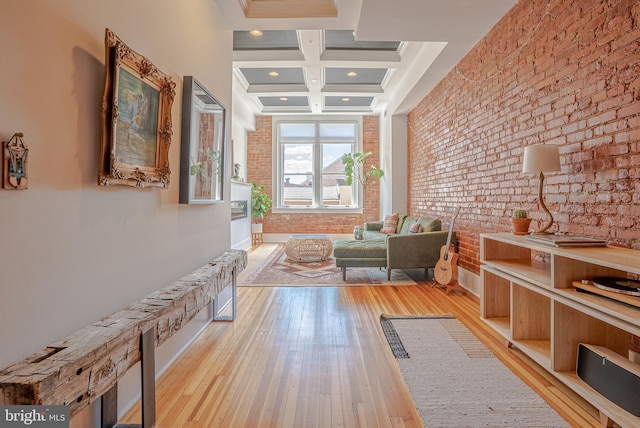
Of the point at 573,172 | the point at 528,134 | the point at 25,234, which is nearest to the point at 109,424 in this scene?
the point at 25,234

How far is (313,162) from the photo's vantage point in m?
9.16

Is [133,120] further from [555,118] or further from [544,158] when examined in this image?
[555,118]

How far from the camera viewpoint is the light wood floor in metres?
1.78

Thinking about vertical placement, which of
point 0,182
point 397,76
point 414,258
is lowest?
point 414,258

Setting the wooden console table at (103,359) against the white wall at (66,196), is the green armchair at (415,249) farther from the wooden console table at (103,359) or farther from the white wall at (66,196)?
the white wall at (66,196)

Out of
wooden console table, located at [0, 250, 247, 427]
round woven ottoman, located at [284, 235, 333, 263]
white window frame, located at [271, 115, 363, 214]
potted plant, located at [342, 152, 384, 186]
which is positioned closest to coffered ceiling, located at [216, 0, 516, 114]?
white window frame, located at [271, 115, 363, 214]

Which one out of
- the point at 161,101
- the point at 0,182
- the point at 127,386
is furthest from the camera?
the point at 161,101

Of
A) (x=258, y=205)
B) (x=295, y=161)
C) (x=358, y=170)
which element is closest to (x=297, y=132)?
(x=295, y=161)

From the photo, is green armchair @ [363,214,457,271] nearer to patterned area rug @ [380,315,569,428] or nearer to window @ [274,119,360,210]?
patterned area rug @ [380,315,569,428]

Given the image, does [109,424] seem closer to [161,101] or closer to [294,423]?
[294,423]

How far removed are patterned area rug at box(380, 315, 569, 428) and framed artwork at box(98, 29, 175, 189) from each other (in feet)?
6.43

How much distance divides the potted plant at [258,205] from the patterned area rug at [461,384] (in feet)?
19.8

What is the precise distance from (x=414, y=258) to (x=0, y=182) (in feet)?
14.2

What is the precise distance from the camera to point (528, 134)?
3.03m
